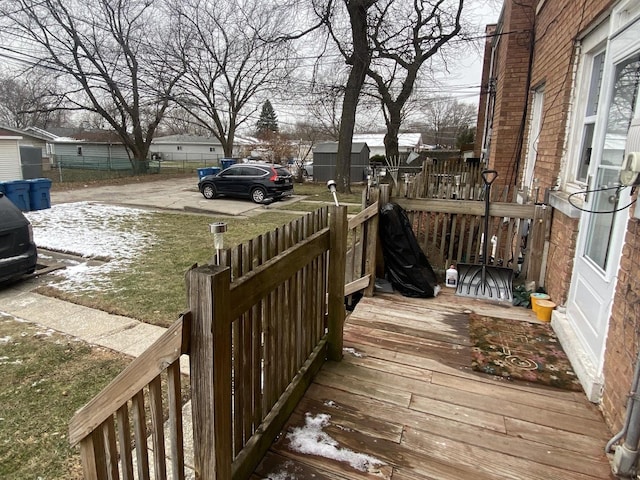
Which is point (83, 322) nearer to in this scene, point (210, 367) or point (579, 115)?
point (210, 367)

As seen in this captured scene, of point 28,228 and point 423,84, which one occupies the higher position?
point 423,84

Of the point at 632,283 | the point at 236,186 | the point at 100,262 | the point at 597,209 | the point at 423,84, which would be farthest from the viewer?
the point at 423,84

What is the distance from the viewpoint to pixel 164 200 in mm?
14328

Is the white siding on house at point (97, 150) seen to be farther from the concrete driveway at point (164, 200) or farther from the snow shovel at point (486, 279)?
the snow shovel at point (486, 279)

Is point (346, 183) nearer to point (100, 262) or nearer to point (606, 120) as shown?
point (100, 262)

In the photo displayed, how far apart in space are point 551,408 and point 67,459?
2870 mm

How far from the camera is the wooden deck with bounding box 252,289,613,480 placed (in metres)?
1.89

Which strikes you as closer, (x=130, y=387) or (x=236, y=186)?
(x=130, y=387)

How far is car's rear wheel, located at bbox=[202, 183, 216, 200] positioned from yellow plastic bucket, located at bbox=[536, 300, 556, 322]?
13.1 metres

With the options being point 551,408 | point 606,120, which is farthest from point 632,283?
point 606,120

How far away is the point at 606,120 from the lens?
9.49 feet

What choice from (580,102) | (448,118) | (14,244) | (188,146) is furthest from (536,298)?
(188,146)

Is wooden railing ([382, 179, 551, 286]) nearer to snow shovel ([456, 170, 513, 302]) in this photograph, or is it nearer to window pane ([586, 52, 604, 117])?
snow shovel ([456, 170, 513, 302])

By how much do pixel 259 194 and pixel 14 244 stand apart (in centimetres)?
963
